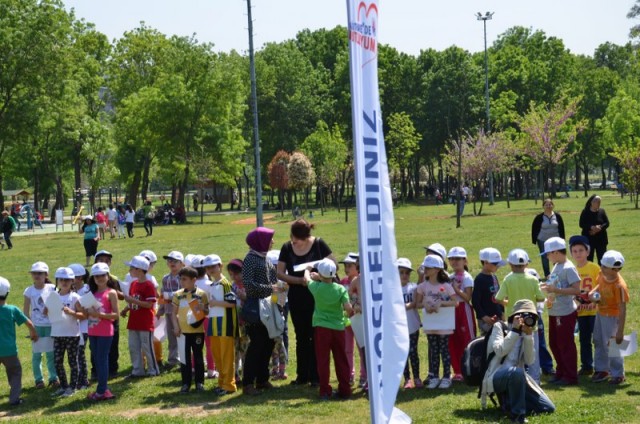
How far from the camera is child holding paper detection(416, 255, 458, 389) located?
428 inches

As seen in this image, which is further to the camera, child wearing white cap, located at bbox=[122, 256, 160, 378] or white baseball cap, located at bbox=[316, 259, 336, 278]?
child wearing white cap, located at bbox=[122, 256, 160, 378]

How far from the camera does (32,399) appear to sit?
11570 mm

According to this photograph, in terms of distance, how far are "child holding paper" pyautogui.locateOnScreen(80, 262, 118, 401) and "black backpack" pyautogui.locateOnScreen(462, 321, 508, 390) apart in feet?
13.6

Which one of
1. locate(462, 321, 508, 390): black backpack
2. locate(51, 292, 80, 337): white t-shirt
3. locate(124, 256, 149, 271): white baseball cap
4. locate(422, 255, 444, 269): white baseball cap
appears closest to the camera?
locate(462, 321, 508, 390): black backpack

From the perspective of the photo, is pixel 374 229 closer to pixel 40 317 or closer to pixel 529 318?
pixel 529 318

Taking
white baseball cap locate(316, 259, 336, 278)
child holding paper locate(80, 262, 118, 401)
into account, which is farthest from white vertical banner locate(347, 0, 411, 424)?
child holding paper locate(80, 262, 118, 401)

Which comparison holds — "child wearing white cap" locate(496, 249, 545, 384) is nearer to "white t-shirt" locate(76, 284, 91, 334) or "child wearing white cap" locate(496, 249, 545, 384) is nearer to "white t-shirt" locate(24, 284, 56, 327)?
"white t-shirt" locate(76, 284, 91, 334)

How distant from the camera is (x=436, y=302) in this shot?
428 inches

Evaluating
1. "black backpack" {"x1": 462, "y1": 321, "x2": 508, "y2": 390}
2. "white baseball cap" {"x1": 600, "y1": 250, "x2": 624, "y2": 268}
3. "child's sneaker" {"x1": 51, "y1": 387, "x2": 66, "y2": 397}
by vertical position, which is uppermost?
"white baseball cap" {"x1": 600, "y1": 250, "x2": 624, "y2": 268}

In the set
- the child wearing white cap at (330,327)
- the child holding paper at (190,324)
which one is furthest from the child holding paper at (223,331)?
the child wearing white cap at (330,327)

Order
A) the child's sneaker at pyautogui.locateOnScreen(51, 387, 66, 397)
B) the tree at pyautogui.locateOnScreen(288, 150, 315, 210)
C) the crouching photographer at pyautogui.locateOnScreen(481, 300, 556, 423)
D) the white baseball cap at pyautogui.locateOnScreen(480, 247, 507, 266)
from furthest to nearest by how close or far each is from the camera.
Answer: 1. the tree at pyautogui.locateOnScreen(288, 150, 315, 210)
2. the child's sneaker at pyautogui.locateOnScreen(51, 387, 66, 397)
3. the white baseball cap at pyautogui.locateOnScreen(480, 247, 507, 266)
4. the crouching photographer at pyautogui.locateOnScreen(481, 300, 556, 423)

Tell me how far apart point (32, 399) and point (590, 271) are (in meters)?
6.91

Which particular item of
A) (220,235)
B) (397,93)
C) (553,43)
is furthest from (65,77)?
(553,43)

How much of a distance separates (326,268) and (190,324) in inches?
77.4
